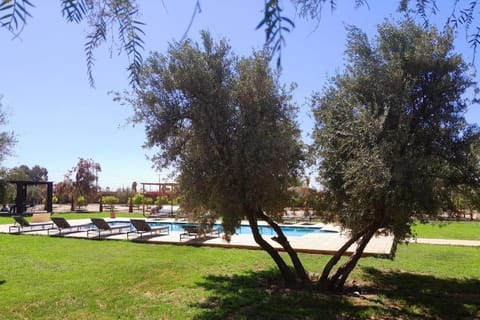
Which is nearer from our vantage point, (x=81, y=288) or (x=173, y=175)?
(x=81, y=288)

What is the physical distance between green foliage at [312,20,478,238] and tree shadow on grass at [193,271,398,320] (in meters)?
1.84

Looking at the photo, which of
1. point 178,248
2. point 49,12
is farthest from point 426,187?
point 178,248

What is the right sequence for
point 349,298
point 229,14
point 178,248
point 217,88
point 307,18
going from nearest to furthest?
point 307,18 < point 229,14 < point 349,298 < point 217,88 < point 178,248

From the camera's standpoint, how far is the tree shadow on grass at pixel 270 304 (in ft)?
25.6

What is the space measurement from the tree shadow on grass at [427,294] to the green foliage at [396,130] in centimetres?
151

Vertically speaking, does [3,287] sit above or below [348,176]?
below

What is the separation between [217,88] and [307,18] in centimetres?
862

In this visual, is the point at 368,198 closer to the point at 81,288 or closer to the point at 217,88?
the point at 217,88

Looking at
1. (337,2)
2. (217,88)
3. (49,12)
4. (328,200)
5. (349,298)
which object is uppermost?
(217,88)

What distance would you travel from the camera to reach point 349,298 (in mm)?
9352

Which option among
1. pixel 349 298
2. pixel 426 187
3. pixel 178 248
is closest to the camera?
pixel 426 187

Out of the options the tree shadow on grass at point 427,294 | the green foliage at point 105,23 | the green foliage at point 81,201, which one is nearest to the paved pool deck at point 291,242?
the tree shadow on grass at point 427,294

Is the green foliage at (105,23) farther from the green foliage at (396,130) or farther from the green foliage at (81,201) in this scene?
the green foliage at (81,201)

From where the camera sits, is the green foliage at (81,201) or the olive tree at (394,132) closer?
the olive tree at (394,132)
